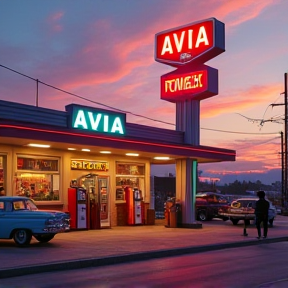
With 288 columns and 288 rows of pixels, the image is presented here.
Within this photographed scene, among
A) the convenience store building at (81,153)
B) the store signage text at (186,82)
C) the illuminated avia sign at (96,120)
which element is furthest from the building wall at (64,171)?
the store signage text at (186,82)

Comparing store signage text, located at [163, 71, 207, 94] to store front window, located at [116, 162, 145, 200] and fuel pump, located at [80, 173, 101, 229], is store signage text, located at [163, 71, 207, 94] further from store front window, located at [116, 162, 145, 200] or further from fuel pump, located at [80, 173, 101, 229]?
fuel pump, located at [80, 173, 101, 229]

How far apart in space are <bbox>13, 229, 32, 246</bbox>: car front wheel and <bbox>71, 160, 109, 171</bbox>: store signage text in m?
7.60

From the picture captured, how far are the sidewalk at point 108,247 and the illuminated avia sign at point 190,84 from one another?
21.6 feet

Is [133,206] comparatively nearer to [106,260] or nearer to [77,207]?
[77,207]

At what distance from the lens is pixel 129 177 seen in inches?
1107

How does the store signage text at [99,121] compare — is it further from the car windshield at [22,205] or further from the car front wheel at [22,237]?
the car front wheel at [22,237]

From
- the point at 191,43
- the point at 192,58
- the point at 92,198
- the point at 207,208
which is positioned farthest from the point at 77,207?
the point at 207,208

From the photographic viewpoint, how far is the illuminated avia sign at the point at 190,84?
27125 millimetres

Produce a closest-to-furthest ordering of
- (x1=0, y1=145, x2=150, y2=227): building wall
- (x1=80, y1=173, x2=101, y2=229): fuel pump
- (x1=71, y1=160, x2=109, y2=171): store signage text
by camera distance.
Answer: (x1=0, y1=145, x2=150, y2=227): building wall < (x1=80, y1=173, x2=101, y2=229): fuel pump < (x1=71, y1=160, x2=109, y2=171): store signage text

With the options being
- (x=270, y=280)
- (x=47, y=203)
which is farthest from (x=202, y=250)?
(x=47, y=203)

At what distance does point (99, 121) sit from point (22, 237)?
7044 mm

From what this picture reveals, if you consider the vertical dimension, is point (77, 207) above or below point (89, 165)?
below

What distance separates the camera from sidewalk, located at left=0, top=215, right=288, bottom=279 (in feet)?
46.0

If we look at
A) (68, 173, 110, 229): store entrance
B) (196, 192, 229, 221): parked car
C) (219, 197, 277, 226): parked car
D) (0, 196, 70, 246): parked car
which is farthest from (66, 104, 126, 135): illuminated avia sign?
(196, 192, 229, 221): parked car
